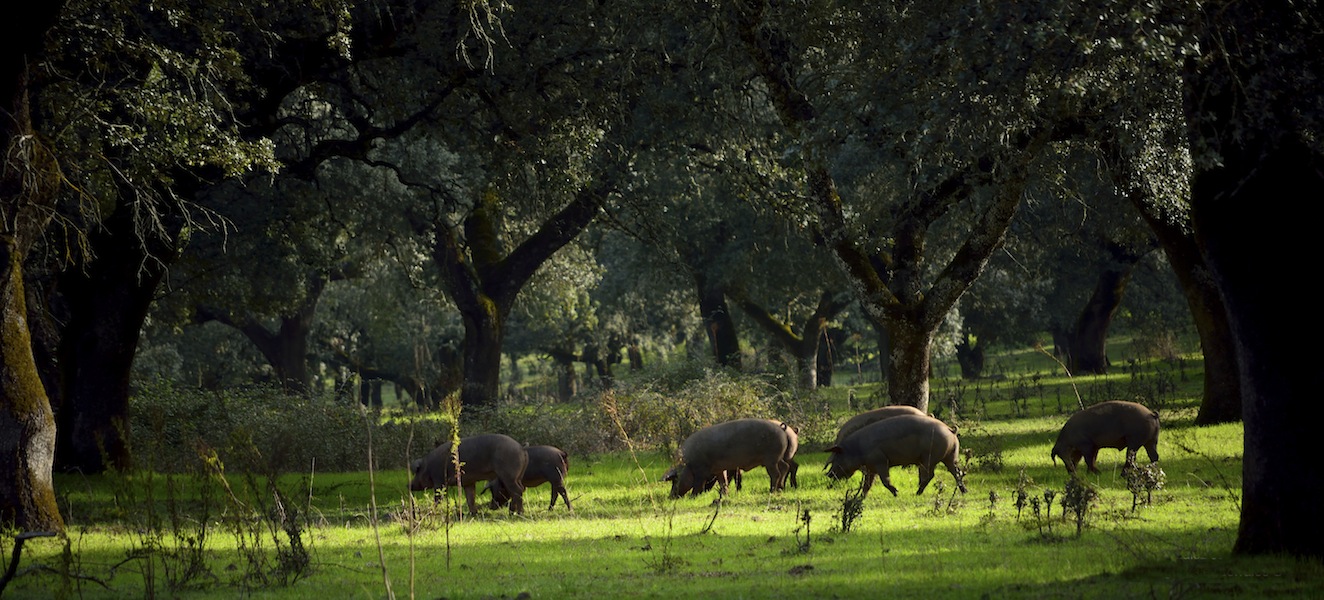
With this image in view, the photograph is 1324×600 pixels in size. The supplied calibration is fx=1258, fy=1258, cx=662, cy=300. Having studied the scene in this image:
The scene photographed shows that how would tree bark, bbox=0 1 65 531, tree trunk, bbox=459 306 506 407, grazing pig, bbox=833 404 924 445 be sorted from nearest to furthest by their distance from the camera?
tree bark, bbox=0 1 65 531 < grazing pig, bbox=833 404 924 445 < tree trunk, bbox=459 306 506 407

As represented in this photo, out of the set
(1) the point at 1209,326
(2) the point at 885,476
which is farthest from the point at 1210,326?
(2) the point at 885,476

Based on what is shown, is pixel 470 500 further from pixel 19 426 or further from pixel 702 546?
pixel 19 426

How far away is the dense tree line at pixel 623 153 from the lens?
30.4 feet

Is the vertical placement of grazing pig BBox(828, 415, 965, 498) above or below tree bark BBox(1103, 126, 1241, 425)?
below

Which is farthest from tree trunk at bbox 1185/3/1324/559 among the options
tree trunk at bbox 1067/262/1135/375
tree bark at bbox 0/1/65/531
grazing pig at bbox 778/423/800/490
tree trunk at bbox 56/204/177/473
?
tree trunk at bbox 1067/262/1135/375

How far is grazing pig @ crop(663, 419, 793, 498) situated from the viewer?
16.4 metres

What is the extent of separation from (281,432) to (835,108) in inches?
480

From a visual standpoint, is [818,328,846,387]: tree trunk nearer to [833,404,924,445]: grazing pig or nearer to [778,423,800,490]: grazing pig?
[833,404,924,445]: grazing pig

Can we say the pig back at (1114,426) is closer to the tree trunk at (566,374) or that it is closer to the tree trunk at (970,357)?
the tree trunk at (970,357)

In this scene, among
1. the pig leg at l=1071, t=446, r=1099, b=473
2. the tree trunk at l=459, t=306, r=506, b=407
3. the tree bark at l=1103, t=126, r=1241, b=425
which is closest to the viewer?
the pig leg at l=1071, t=446, r=1099, b=473

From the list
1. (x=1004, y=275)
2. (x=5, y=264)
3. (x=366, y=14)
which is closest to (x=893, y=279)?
(x=366, y=14)

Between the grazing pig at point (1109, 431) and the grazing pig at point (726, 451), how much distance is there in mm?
3677

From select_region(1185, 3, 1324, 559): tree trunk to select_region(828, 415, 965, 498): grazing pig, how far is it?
6.26 m

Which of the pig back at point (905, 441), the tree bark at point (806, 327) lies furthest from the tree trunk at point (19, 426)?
the tree bark at point (806, 327)
